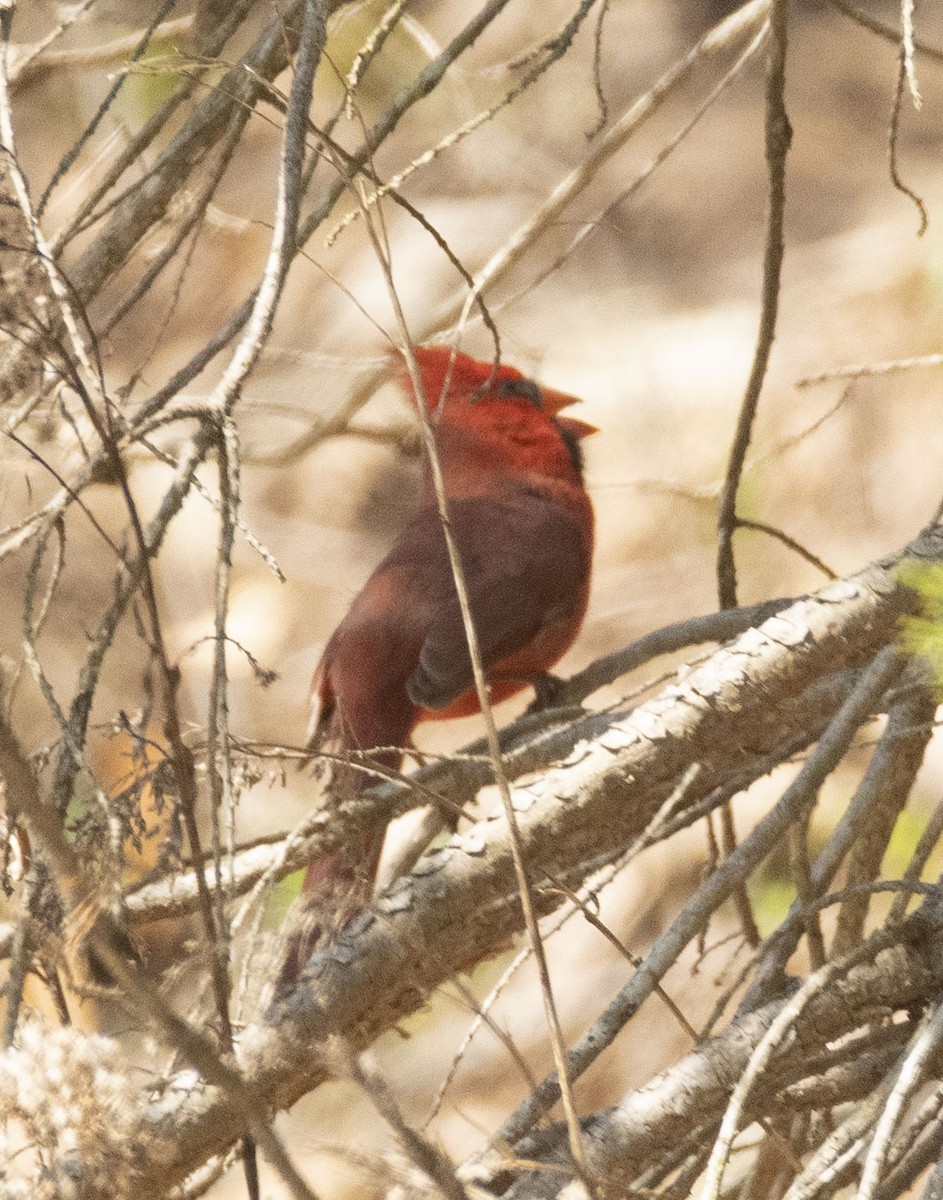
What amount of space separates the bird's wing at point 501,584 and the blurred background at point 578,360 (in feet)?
1.91

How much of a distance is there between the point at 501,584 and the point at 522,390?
55 cm

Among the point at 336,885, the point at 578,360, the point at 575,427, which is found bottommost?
the point at 336,885

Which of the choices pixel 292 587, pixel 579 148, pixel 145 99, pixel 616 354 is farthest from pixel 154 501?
pixel 579 148

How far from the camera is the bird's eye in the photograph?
2.67 metres

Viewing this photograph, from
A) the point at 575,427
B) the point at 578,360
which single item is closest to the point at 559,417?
the point at 575,427

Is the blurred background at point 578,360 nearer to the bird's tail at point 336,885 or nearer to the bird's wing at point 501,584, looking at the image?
the bird's wing at point 501,584

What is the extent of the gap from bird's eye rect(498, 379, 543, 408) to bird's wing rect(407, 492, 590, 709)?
0.26 m

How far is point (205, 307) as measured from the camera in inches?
160

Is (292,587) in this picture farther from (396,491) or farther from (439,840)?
(439,840)

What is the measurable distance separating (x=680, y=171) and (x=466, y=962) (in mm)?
3528

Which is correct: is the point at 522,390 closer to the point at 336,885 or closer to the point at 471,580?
the point at 471,580

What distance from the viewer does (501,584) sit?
7.47ft

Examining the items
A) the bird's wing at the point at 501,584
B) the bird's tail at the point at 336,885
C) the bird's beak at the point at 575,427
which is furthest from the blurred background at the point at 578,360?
the bird's tail at the point at 336,885

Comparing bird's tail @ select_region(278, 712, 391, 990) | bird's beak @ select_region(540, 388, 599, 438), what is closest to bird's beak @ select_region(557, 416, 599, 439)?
bird's beak @ select_region(540, 388, 599, 438)
